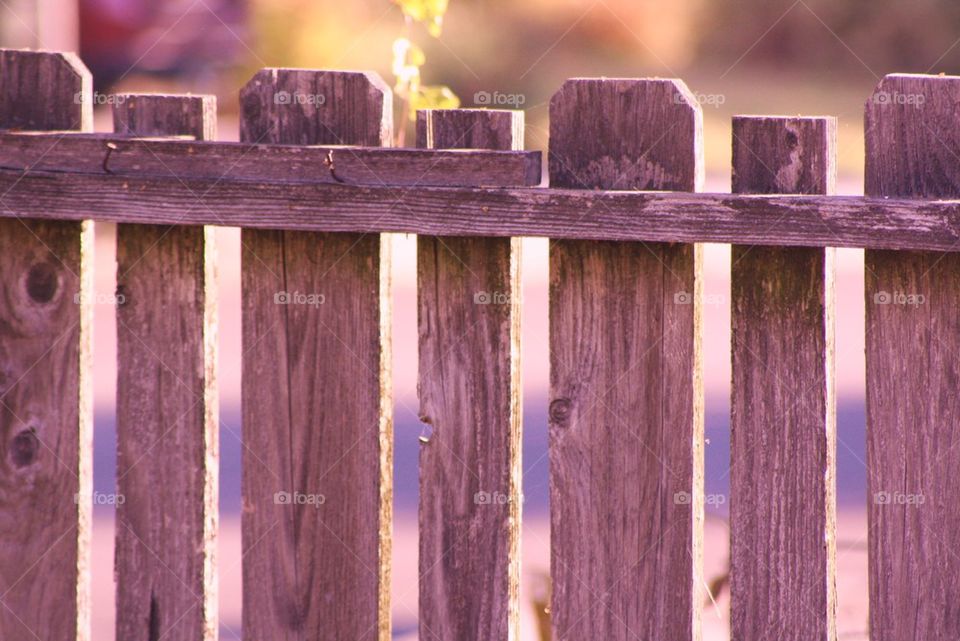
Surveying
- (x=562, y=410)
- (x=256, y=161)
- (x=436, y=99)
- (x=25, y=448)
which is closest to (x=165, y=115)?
(x=256, y=161)

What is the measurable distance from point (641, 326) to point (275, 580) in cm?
71

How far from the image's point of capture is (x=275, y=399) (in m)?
1.84

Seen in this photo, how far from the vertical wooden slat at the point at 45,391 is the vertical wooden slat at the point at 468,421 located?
1.85ft

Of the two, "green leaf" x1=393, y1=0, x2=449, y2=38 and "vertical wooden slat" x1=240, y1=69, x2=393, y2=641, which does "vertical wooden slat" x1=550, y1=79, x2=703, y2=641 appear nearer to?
"vertical wooden slat" x1=240, y1=69, x2=393, y2=641

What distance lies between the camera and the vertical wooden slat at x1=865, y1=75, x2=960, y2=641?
1640mm

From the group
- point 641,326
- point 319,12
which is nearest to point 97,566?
point 641,326

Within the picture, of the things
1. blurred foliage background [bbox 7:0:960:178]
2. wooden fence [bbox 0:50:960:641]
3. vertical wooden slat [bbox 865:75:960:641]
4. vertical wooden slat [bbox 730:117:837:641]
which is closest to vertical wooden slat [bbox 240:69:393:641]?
wooden fence [bbox 0:50:960:641]

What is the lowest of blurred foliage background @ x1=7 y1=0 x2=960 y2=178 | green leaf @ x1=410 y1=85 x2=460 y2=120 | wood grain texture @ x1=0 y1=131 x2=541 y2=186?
wood grain texture @ x1=0 y1=131 x2=541 y2=186

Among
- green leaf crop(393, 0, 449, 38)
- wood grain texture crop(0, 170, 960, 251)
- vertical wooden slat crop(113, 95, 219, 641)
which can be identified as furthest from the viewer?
green leaf crop(393, 0, 449, 38)

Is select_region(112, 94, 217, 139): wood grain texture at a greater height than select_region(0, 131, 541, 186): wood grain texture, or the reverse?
select_region(112, 94, 217, 139): wood grain texture

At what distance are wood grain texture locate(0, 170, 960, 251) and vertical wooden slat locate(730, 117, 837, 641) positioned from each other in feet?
0.30

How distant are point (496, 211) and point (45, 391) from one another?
0.81m

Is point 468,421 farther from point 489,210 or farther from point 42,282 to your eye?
point 42,282

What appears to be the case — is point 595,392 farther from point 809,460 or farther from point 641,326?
point 809,460
